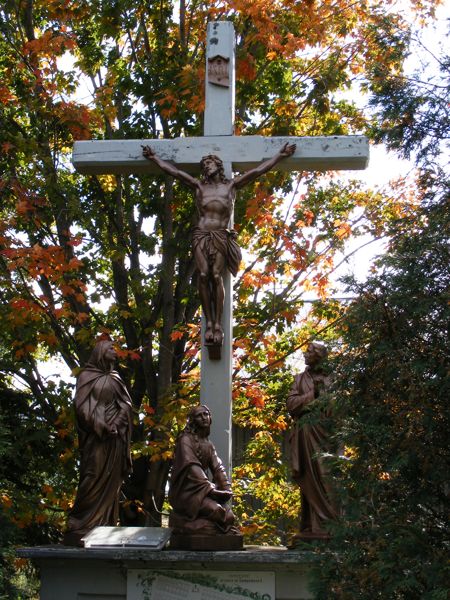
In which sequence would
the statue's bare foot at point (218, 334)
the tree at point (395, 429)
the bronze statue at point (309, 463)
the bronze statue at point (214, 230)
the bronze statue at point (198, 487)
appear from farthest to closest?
1. the bronze statue at point (214, 230)
2. the statue's bare foot at point (218, 334)
3. the bronze statue at point (309, 463)
4. the bronze statue at point (198, 487)
5. the tree at point (395, 429)

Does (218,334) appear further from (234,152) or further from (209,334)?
(234,152)

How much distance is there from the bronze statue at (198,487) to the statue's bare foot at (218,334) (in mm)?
714

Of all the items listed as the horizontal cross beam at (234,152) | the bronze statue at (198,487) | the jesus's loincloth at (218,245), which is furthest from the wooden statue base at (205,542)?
the horizontal cross beam at (234,152)

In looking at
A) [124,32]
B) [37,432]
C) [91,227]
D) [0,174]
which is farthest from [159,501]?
[124,32]

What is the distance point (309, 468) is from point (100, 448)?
5.50 feet

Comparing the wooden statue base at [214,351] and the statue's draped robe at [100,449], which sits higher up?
the wooden statue base at [214,351]

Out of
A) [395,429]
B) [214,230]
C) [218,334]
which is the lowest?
[395,429]

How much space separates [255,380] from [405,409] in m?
6.71

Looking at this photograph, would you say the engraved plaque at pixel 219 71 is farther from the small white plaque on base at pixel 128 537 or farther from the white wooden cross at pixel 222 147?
the small white plaque on base at pixel 128 537

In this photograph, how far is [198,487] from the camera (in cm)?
750

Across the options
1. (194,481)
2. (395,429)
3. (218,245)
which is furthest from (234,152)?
(395,429)

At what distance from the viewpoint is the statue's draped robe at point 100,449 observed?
8031mm

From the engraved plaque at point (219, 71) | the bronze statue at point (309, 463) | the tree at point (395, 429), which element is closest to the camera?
the tree at point (395, 429)

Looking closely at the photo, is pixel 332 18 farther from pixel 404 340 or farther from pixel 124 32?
pixel 404 340
